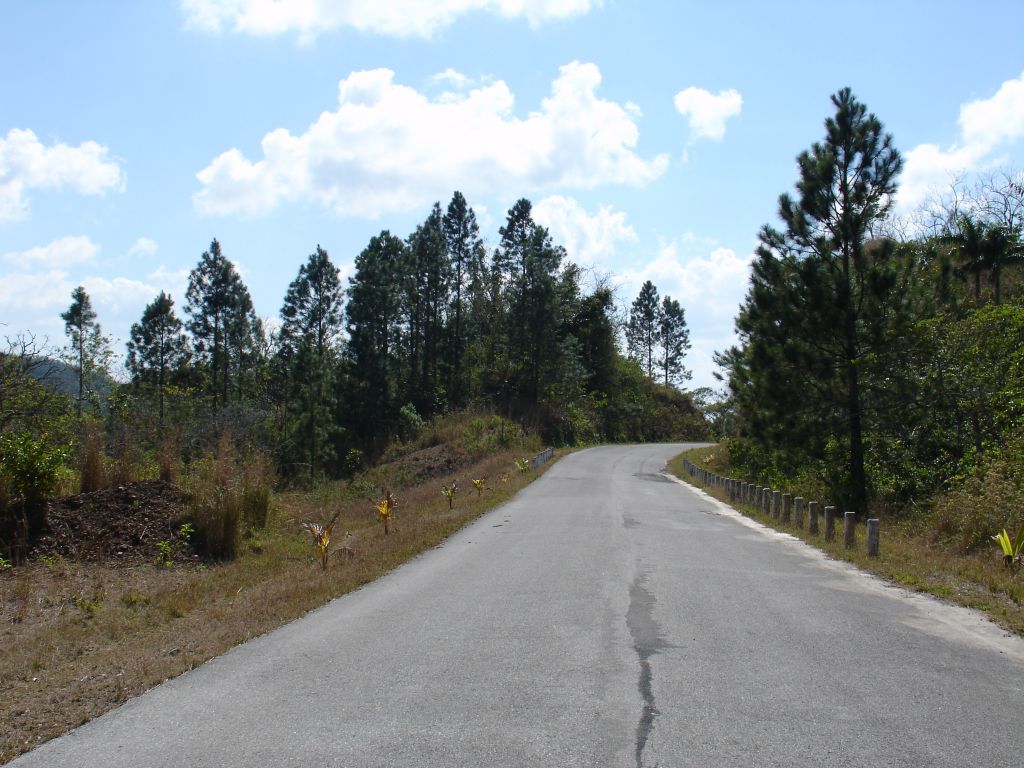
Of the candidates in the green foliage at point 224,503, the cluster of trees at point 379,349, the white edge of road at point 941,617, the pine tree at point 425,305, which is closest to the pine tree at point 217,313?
the cluster of trees at point 379,349

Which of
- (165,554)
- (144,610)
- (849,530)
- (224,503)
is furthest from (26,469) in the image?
(849,530)

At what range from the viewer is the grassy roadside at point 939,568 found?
9141 mm

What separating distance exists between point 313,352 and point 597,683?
42482 mm

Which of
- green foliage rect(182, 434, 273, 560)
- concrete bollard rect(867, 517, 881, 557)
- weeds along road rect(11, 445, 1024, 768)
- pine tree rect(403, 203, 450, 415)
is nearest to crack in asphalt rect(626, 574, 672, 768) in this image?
weeds along road rect(11, 445, 1024, 768)

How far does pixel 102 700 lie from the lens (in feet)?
19.8

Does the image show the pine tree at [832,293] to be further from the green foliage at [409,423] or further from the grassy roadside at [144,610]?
the green foliage at [409,423]

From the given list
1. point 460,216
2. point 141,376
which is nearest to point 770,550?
point 460,216

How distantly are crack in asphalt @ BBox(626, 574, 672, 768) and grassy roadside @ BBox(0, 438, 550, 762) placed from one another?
3857 mm

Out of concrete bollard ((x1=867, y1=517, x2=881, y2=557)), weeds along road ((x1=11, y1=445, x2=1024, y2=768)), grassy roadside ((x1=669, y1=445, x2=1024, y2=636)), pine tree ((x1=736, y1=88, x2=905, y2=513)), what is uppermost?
pine tree ((x1=736, y1=88, x2=905, y2=513))

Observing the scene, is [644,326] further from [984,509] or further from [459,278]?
[984,509]

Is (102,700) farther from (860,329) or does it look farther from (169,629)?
(860,329)

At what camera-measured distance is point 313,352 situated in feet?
152

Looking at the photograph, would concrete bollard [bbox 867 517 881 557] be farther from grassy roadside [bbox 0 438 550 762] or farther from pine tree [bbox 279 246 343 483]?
pine tree [bbox 279 246 343 483]

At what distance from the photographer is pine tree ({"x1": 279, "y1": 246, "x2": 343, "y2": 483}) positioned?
46.2 meters
